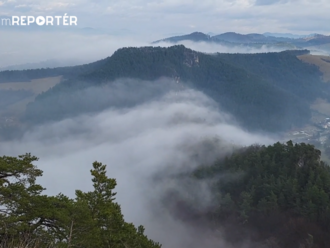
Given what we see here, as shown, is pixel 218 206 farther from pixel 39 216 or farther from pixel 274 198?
pixel 39 216

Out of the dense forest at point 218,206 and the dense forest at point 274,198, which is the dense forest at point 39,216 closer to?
the dense forest at point 218,206

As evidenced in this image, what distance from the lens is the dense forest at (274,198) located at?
149ft

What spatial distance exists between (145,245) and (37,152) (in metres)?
163

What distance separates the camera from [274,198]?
164ft

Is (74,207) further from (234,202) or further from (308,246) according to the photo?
(234,202)

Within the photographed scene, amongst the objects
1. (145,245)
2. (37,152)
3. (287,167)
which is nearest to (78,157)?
(37,152)

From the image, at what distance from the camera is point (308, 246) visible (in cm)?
4284

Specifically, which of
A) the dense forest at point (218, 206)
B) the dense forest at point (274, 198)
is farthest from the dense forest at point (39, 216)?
the dense forest at point (274, 198)

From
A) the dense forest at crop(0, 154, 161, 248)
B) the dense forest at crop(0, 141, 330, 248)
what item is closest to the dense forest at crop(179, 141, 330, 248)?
the dense forest at crop(0, 141, 330, 248)

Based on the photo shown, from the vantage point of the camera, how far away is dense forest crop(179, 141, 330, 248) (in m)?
45.3

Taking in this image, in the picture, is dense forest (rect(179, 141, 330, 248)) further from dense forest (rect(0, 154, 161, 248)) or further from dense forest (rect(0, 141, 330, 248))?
dense forest (rect(0, 154, 161, 248))

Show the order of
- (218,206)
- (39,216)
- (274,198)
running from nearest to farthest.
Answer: (39,216) < (274,198) < (218,206)

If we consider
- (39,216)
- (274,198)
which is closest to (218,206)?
(274,198)

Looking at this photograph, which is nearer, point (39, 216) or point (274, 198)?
point (39, 216)
